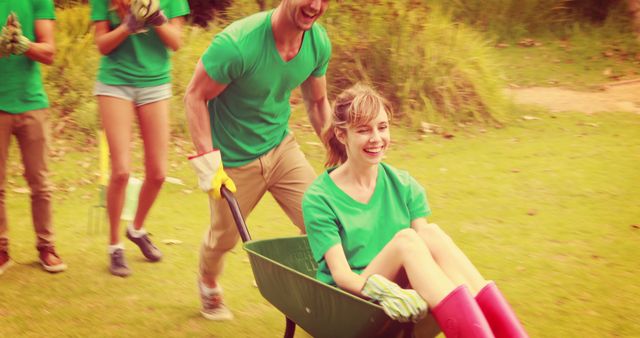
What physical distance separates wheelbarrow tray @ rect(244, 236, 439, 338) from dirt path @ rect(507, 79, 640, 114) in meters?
7.09

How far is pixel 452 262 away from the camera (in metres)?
2.88

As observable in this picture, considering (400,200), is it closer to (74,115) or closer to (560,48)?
(74,115)

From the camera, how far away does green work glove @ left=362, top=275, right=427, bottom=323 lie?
257 centimetres

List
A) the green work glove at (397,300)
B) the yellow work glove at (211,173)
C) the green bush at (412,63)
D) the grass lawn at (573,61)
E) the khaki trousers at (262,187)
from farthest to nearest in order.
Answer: the grass lawn at (573,61)
the green bush at (412,63)
the khaki trousers at (262,187)
the yellow work glove at (211,173)
the green work glove at (397,300)

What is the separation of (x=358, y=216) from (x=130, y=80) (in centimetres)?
193

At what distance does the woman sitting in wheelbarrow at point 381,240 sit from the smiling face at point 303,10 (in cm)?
38

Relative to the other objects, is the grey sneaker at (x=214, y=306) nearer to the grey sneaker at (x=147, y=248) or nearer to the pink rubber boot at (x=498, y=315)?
the grey sneaker at (x=147, y=248)

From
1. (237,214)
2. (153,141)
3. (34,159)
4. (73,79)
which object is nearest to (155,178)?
(153,141)

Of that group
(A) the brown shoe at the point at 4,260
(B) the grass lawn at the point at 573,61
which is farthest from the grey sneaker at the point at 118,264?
(B) the grass lawn at the point at 573,61

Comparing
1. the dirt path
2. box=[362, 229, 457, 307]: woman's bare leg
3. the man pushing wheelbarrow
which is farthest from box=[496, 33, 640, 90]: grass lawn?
box=[362, 229, 457, 307]: woman's bare leg

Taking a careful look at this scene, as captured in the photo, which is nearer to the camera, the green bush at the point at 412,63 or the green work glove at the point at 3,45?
the green work glove at the point at 3,45

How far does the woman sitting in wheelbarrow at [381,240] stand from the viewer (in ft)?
8.64

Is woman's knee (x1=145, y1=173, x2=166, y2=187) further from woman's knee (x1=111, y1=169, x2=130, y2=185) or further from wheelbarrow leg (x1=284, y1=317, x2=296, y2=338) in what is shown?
wheelbarrow leg (x1=284, y1=317, x2=296, y2=338)

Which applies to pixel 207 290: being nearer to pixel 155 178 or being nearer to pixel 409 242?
pixel 155 178
